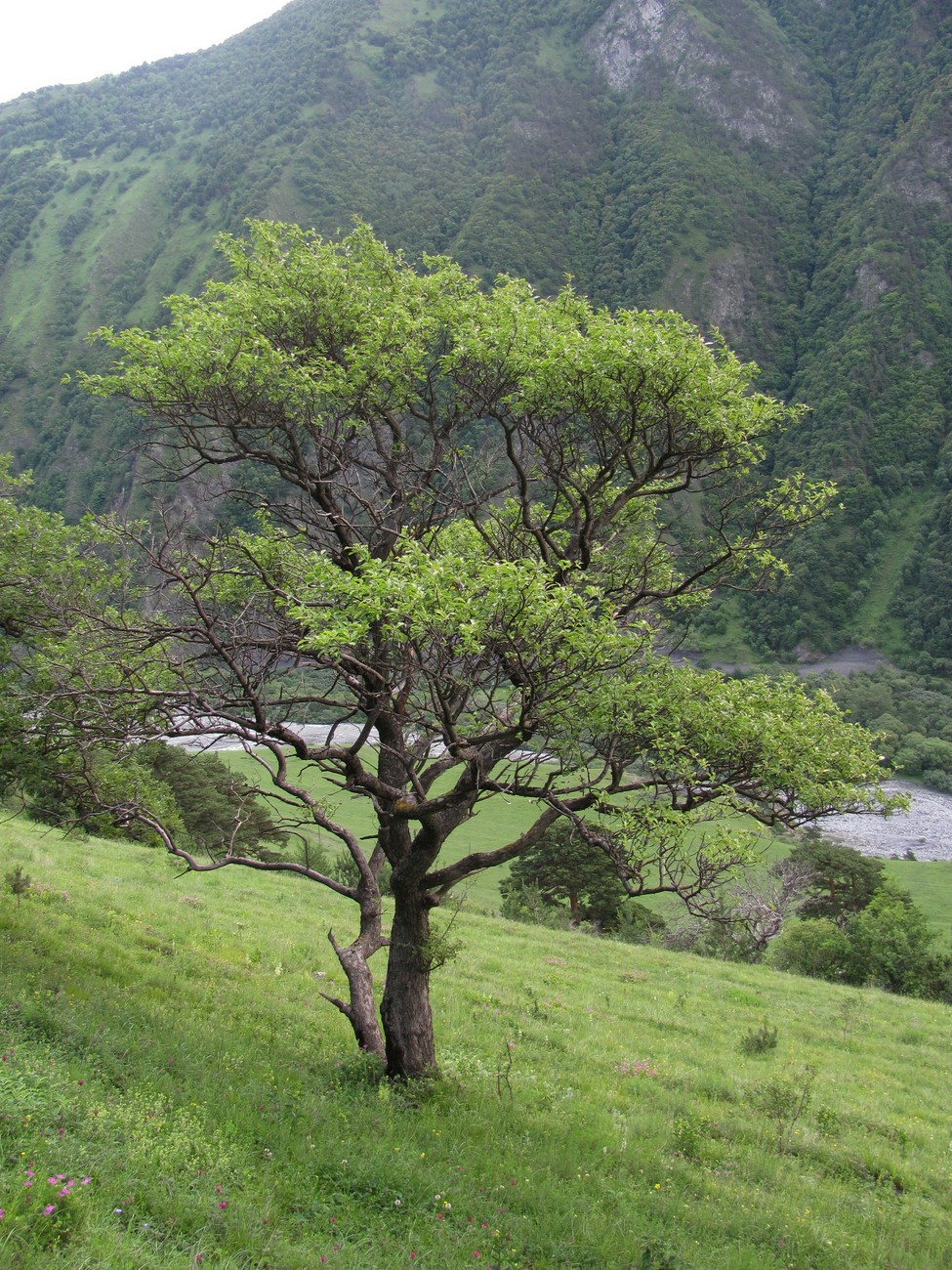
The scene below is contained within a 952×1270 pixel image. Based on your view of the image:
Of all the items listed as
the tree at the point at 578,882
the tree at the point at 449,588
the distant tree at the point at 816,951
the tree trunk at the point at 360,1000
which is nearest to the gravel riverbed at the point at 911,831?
the tree at the point at 578,882

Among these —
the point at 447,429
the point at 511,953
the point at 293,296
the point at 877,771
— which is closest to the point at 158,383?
the point at 293,296

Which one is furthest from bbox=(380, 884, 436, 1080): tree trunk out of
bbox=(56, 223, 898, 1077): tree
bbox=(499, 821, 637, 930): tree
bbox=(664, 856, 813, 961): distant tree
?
bbox=(499, 821, 637, 930): tree

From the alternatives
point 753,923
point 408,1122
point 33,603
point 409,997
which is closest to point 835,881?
point 753,923

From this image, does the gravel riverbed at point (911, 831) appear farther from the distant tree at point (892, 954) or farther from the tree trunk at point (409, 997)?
the tree trunk at point (409, 997)

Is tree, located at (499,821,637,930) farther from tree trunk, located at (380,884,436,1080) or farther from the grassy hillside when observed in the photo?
tree trunk, located at (380,884,436,1080)

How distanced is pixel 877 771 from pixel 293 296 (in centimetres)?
1036

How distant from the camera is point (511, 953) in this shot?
76.8 feet

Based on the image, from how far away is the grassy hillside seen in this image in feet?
20.2

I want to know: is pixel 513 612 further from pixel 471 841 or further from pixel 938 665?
pixel 938 665

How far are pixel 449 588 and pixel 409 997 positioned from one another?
6.23 metres

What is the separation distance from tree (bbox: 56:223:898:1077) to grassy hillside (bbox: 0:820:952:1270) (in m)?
2.23

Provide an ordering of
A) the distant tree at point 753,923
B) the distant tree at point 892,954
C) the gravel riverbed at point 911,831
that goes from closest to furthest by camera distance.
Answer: the distant tree at point 892,954 < the distant tree at point 753,923 < the gravel riverbed at point 911,831

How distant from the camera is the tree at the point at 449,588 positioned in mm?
8836

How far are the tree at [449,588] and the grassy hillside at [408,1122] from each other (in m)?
2.23
